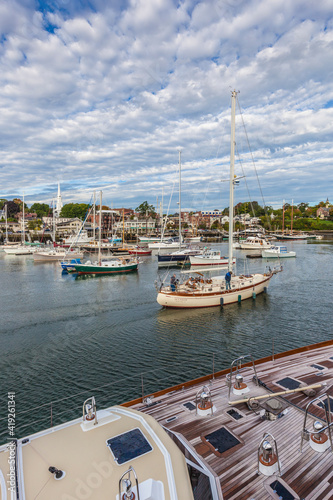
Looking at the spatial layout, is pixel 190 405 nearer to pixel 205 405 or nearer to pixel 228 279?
pixel 205 405

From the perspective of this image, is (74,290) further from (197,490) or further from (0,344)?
(197,490)

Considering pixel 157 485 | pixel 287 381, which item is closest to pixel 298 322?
pixel 287 381

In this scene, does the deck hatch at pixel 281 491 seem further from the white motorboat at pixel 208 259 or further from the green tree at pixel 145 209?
the green tree at pixel 145 209

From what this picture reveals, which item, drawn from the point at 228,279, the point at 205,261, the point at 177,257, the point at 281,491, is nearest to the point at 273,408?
the point at 281,491

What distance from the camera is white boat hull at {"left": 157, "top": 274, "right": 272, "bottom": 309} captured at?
27.6 meters

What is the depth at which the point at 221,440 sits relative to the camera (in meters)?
7.00

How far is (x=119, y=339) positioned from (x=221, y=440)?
50.2ft

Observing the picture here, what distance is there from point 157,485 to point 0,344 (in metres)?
20.3

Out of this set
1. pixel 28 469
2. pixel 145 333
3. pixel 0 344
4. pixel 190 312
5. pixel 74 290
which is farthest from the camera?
pixel 74 290

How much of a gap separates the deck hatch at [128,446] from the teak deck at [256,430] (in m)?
1.41

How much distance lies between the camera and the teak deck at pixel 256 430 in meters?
5.70

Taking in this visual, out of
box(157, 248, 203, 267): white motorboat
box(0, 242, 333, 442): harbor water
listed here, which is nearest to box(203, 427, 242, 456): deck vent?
box(0, 242, 333, 442): harbor water

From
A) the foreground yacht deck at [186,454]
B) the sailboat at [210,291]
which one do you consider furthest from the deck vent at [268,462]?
the sailboat at [210,291]

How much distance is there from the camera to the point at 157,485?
15.9ft
